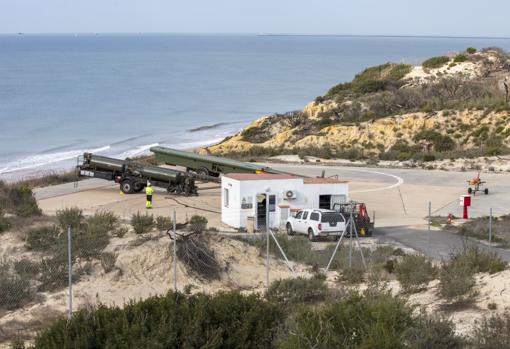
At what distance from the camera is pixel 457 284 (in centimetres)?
1517

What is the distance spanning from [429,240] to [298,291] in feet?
38.1

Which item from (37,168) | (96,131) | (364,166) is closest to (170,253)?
(364,166)

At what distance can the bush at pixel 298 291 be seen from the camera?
623 inches

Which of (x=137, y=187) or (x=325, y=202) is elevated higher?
(x=325, y=202)

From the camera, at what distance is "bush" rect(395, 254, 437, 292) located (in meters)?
16.8

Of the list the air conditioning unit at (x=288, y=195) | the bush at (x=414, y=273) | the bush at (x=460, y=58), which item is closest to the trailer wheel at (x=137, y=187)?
the air conditioning unit at (x=288, y=195)

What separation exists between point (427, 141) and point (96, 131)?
38.9m

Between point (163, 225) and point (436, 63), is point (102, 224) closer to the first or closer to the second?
point (163, 225)

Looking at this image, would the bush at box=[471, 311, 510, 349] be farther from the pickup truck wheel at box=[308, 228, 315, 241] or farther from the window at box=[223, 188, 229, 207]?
the window at box=[223, 188, 229, 207]

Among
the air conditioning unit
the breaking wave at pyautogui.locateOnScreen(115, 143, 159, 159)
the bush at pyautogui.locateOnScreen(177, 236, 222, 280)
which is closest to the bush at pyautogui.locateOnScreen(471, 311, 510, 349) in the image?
the bush at pyautogui.locateOnScreen(177, 236, 222, 280)

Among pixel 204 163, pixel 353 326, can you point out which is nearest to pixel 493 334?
pixel 353 326

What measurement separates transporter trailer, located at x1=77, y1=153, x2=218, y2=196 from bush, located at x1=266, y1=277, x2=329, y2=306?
62.7 feet

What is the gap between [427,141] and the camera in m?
55.7

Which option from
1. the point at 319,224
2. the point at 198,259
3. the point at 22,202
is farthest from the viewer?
the point at 319,224
